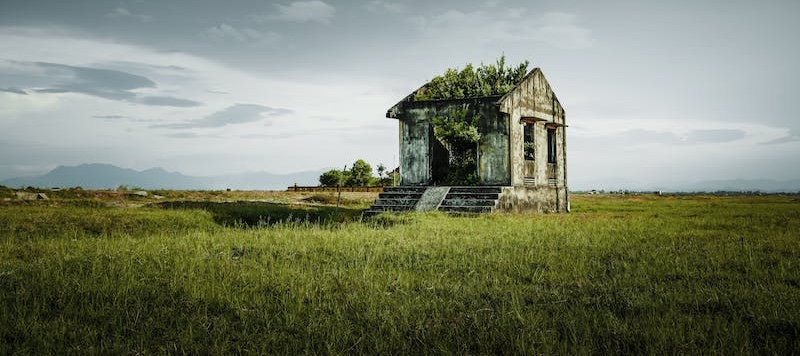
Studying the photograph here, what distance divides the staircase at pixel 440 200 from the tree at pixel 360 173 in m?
35.0

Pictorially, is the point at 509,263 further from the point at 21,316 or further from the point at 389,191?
the point at 389,191

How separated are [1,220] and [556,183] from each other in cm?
1963

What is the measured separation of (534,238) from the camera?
10961mm

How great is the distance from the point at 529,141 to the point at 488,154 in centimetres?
225

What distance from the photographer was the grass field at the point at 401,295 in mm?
4375

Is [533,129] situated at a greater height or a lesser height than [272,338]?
greater

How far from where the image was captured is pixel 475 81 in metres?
26.0

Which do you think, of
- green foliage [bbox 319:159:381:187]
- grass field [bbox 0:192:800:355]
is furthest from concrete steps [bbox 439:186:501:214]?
green foliage [bbox 319:159:381:187]

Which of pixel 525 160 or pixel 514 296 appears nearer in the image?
pixel 514 296

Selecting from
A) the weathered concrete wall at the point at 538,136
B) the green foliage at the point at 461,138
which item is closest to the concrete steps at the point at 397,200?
the green foliage at the point at 461,138

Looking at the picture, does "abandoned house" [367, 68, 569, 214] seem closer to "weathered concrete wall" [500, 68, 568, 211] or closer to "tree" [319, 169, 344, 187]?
"weathered concrete wall" [500, 68, 568, 211]

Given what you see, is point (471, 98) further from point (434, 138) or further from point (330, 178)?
point (330, 178)

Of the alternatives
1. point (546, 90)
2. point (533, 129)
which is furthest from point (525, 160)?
point (546, 90)

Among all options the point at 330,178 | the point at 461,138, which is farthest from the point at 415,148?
the point at 330,178
